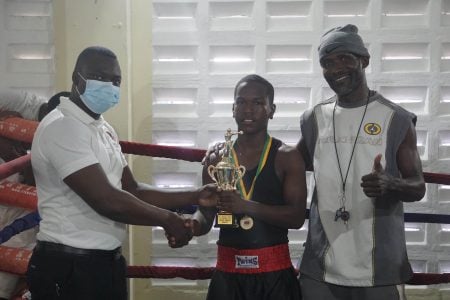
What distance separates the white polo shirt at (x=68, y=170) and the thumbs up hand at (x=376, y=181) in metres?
1.24

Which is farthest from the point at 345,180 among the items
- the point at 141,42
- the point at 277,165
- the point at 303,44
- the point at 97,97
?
the point at 141,42

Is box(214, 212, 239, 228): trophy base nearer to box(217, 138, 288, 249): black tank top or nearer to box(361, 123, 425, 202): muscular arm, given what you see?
box(217, 138, 288, 249): black tank top

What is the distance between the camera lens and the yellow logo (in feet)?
8.72

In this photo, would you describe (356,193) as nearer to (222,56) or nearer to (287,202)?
(287,202)

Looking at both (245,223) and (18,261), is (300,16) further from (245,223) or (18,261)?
(18,261)

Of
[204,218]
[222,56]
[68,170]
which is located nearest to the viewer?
[68,170]

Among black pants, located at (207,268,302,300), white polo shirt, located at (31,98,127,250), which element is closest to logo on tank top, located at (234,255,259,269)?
black pants, located at (207,268,302,300)

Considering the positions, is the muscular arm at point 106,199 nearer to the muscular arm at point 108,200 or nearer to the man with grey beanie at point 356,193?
the muscular arm at point 108,200

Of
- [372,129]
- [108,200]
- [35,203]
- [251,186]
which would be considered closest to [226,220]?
[251,186]

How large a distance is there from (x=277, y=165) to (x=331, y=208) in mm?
362

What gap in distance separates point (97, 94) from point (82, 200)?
1.72 ft

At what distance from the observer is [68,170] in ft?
7.74

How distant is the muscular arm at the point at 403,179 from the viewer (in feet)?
7.97

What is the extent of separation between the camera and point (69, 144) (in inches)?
93.6
